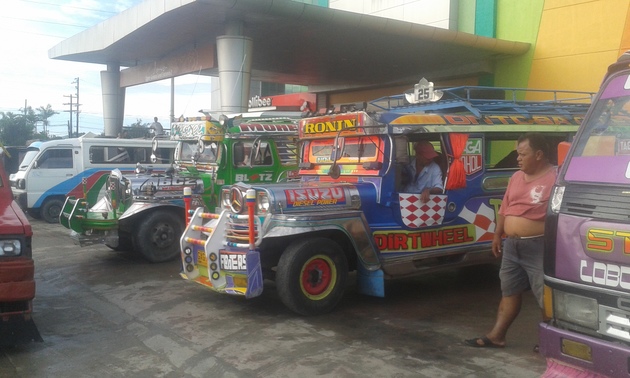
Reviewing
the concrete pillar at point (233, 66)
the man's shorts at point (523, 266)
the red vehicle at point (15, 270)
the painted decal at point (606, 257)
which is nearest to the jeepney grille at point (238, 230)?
the red vehicle at point (15, 270)

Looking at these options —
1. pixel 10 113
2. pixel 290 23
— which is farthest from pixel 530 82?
pixel 10 113

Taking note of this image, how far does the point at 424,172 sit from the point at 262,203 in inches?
81.9

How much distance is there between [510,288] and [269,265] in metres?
2.76

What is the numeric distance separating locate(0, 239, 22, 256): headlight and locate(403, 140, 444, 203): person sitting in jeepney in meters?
4.14

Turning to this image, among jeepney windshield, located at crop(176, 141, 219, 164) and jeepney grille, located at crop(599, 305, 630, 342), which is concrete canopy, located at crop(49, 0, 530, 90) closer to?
jeepney windshield, located at crop(176, 141, 219, 164)

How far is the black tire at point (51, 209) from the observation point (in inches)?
591

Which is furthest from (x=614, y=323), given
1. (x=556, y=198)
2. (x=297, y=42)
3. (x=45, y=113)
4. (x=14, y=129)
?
(x=45, y=113)

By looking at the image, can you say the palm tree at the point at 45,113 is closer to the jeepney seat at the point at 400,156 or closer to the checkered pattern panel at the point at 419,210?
the jeepney seat at the point at 400,156

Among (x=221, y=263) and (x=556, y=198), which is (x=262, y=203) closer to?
Result: (x=221, y=263)

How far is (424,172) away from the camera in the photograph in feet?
23.3

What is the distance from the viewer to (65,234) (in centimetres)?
1309

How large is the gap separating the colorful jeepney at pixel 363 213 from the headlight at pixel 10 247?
1785 millimetres

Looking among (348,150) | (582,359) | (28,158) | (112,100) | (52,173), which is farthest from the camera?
(112,100)

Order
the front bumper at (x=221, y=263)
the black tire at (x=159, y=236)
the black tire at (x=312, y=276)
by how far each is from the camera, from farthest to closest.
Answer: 1. the black tire at (x=159, y=236)
2. the black tire at (x=312, y=276)
3. the front bumper at (x=221, y=263)
